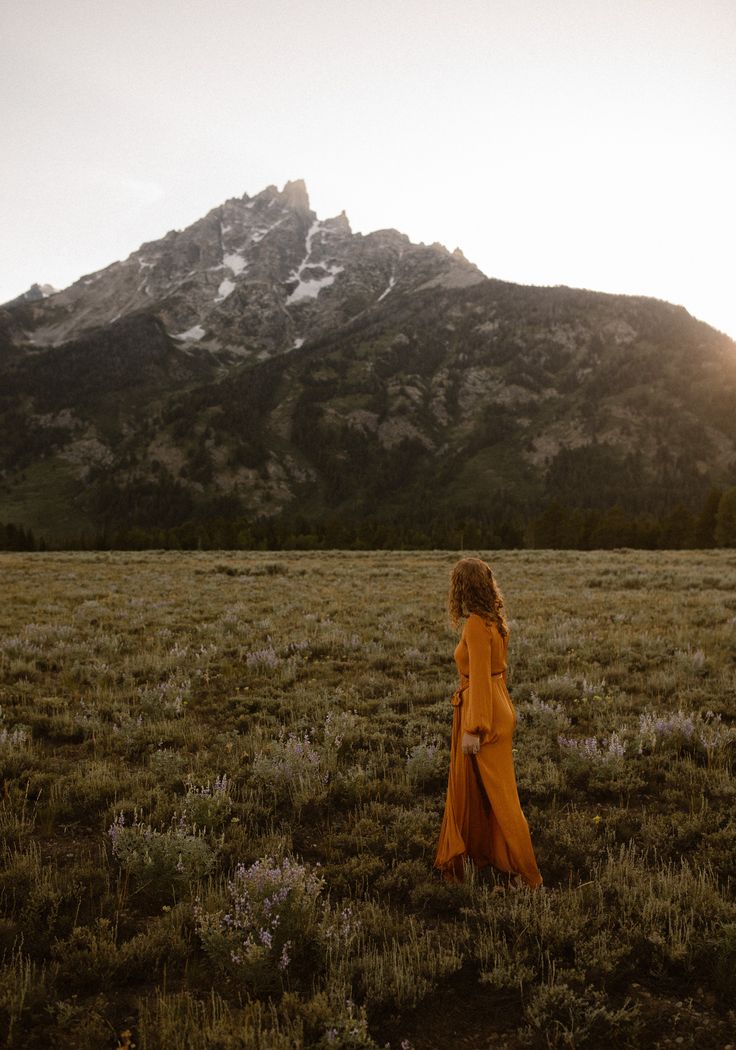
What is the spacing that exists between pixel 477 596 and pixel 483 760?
1488 millimetres

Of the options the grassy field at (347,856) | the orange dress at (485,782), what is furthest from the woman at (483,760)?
the grassy field at (347,856)

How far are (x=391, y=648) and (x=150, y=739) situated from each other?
21.0ft

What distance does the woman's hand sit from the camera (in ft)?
16.3

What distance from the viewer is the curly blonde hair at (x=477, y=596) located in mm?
5363

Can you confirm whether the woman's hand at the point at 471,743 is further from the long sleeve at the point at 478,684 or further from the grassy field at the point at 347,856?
the grassy field at the point at 347,856

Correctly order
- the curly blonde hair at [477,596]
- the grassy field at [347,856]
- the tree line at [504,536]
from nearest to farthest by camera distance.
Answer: the grassy field at [347,856] → the curly blonde hair at [477,596] → the tree line at [504,536]

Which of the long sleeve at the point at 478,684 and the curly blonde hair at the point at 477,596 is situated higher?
the curly blonde hair at the point at 477,596

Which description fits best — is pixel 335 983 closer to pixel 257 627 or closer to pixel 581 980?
pixel 581 980

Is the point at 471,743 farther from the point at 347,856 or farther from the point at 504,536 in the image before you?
the point at 504,536

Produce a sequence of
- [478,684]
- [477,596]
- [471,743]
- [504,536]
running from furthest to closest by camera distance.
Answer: [504,536], [477,596], [478,684], [471,743]

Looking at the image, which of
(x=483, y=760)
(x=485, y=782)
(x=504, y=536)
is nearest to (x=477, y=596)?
(x=483, y=760)

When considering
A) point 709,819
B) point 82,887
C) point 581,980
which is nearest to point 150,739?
point 82,887

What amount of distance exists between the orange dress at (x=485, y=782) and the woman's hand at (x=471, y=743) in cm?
5

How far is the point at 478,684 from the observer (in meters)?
5.09
